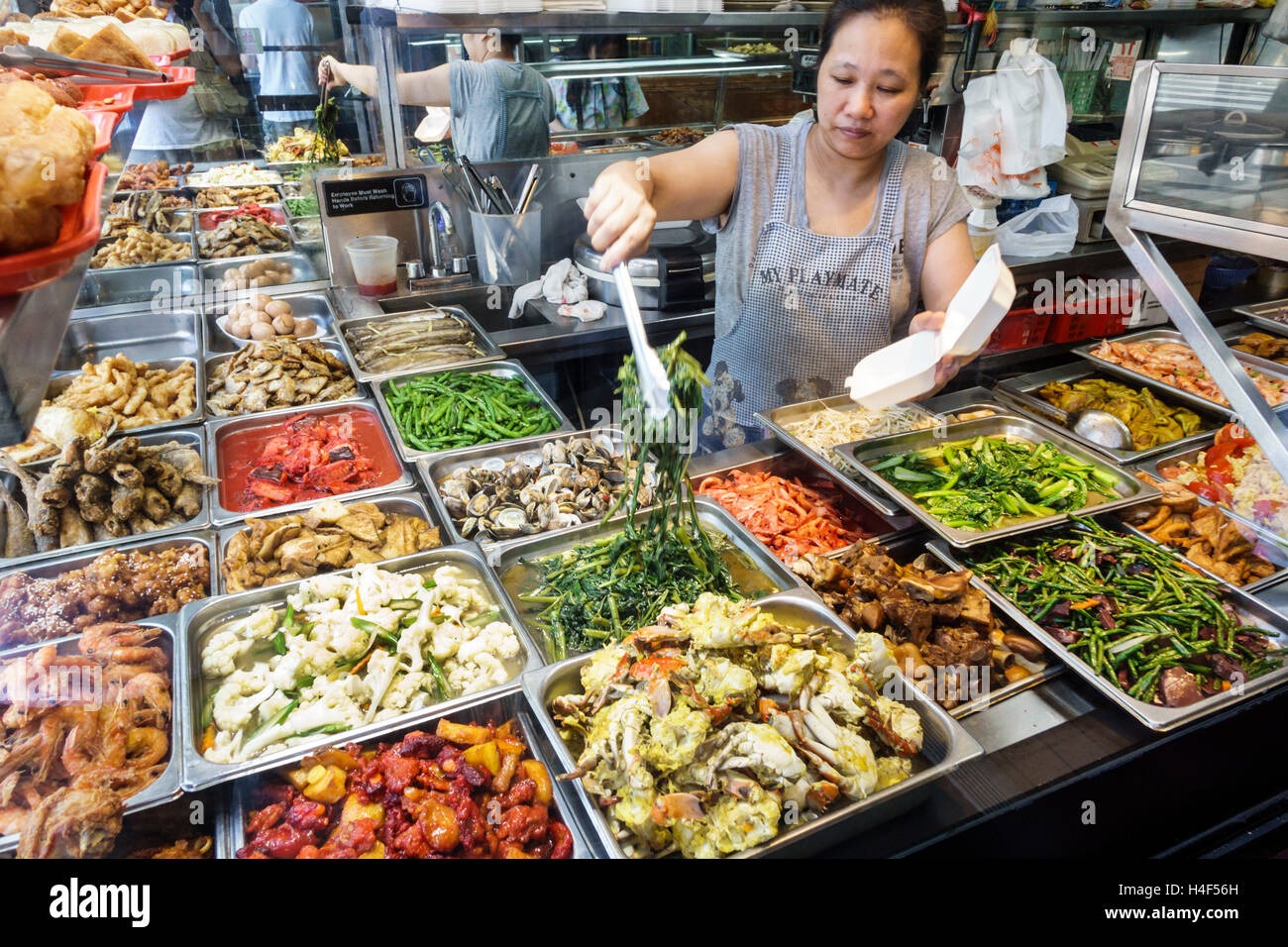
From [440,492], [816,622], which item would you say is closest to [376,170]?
[440,492]

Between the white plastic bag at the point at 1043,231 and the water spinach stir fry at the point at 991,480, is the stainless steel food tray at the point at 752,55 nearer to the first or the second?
the white plastic bag at the point at 1043,231

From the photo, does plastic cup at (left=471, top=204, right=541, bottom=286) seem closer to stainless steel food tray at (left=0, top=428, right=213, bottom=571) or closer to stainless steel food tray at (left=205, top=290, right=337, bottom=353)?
stainless steel food tray at (left=205, top=290, right=337, bottom=353)

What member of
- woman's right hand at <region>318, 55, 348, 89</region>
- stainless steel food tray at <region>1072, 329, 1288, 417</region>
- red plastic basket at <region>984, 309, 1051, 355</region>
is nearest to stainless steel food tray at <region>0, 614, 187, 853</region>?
woman's right hand at <region>318, 55, 348, 89</region>

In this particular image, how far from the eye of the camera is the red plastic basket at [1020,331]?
15.1 feet

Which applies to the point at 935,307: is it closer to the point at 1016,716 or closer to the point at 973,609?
the point at 973,609

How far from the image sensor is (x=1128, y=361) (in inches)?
145

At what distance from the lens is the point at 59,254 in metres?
0.79

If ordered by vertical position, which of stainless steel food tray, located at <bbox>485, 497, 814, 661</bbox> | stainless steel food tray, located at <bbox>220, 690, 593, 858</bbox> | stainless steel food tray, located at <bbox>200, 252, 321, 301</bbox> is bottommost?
stainless steel food tray, located at <bbox>220, 690, 593, 858</bbox>

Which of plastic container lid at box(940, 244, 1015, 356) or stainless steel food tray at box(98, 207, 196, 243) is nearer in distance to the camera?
plastic container lid at box(940, 244, 1015, 356)

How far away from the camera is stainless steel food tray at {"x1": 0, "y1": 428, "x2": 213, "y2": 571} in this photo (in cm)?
233

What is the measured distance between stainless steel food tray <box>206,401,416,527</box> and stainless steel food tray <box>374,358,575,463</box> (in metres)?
0.07

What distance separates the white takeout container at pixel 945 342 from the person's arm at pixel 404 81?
10.9 feet

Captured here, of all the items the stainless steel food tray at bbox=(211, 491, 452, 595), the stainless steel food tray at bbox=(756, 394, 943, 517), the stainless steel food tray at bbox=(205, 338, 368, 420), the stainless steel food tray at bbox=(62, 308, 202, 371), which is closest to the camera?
the stainless steel food tray at bbox=(211, 491, 452, 595)

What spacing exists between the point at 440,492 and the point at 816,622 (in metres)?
1.44
